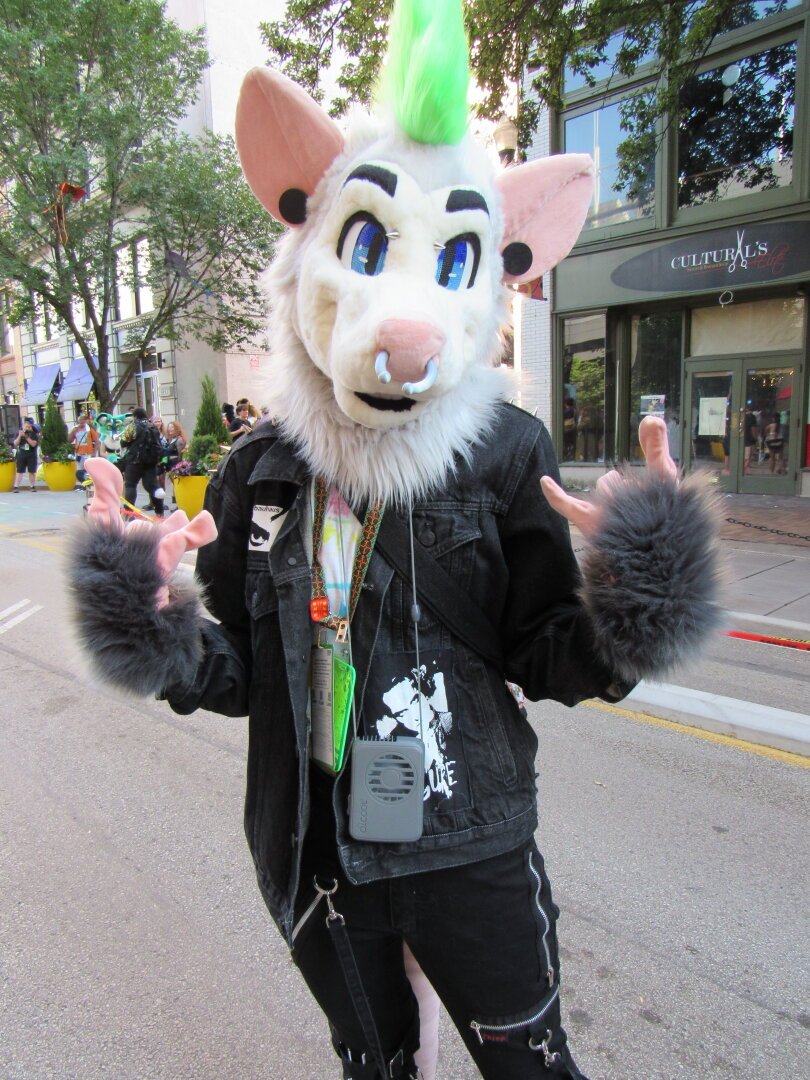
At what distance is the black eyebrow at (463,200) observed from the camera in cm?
119

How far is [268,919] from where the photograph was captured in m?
2.51

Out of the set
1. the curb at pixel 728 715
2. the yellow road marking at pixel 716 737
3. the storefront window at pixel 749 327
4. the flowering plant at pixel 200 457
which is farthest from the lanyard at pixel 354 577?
the storefront window at pixel 749 327

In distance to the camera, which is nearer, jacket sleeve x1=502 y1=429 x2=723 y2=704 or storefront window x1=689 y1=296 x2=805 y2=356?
jacket sleeve x1=502 y1=429 x2=723 y2=704

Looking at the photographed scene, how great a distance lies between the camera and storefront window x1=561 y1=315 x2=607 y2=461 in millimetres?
12570

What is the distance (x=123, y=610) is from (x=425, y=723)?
1.75 ft

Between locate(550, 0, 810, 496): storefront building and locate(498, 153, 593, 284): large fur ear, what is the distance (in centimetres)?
899

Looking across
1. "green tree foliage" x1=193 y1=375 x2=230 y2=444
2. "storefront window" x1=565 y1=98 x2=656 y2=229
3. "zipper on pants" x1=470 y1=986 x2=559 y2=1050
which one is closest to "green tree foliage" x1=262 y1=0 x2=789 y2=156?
"storefront window" x1=565 y1=98 x2=656 y2=229

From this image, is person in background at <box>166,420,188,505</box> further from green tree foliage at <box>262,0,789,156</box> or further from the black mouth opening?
the black mouth opening

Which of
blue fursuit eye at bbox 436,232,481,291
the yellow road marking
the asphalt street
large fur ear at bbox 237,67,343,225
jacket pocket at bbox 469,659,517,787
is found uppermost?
large fur ear at bbox 237,67,343,225

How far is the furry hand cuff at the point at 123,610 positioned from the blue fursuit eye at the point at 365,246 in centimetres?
56

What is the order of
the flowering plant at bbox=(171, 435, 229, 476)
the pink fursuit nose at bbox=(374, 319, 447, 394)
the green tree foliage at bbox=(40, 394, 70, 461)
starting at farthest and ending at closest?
the green tree foliage at bbox=(40, 394, 70, 461), the flowering plant at bbox=(171, 435, 229, 476), the pink fursuit nose at bbox=(374, 319, 447, 394)

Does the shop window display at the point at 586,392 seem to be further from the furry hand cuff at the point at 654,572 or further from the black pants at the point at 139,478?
the furry hand cuff at the point at 654,572

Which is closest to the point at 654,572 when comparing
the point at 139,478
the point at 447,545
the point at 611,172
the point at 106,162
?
the point at 447,545

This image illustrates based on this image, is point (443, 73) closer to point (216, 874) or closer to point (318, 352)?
point (318, 352)
